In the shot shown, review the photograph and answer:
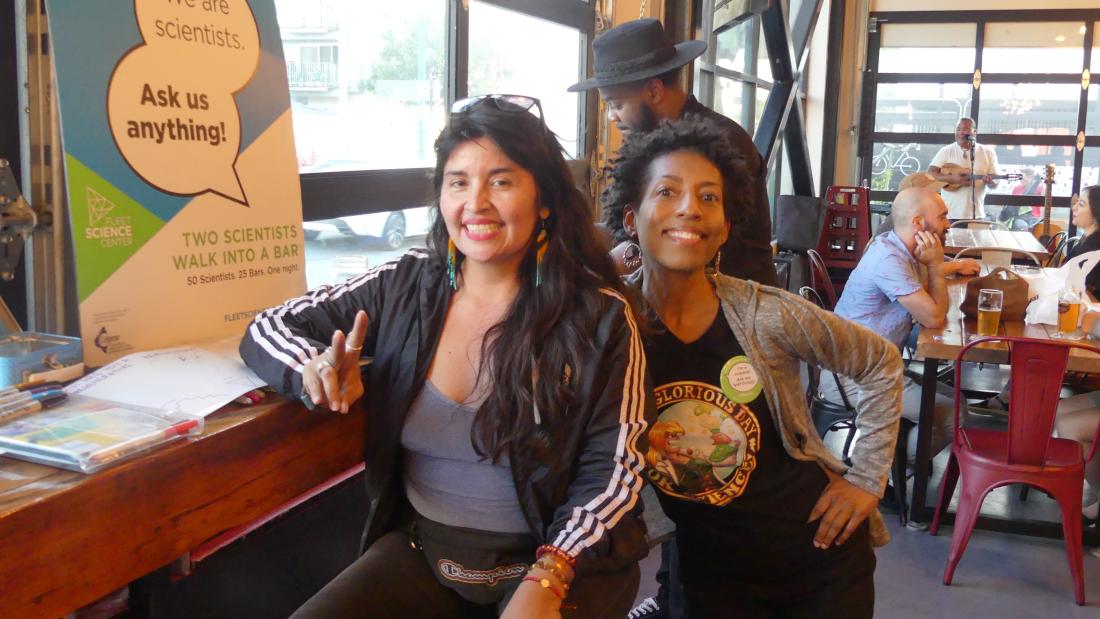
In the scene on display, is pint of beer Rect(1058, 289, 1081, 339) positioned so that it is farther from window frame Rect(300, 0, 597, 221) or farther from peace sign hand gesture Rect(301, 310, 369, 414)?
peace sign hand gesture Rect(301, 310, 369, 414)

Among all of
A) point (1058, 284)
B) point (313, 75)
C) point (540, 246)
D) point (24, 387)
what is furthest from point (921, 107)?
point (24, 387)

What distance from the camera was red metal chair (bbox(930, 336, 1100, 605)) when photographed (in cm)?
292

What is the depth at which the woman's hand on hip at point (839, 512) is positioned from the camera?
176 cm

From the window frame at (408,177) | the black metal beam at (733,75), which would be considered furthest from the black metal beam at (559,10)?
the black metal beam at (733,75)

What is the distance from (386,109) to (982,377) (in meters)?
3.90

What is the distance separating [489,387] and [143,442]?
1.83ft

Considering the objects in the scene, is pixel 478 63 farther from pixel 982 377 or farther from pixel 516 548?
pixel 982 377

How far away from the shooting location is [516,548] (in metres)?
1.55

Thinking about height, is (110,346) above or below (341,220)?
below

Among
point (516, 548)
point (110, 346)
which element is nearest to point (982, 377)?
point (516, 548)

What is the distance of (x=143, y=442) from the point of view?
1.22m

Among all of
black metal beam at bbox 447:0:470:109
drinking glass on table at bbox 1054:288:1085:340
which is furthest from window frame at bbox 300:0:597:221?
drinking glass on table at bbox 1054:288:1085:340

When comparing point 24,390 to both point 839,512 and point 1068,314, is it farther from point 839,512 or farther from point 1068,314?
point 1068,314

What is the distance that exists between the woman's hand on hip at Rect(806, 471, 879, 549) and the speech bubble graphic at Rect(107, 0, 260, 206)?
1.26 metres
